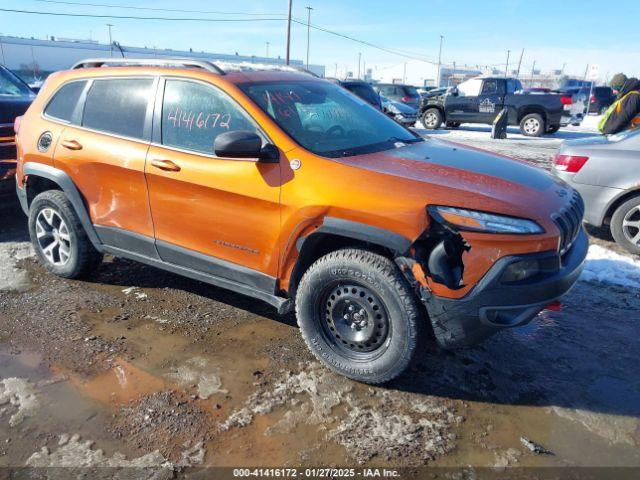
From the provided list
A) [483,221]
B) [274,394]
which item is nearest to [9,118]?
[274,394]

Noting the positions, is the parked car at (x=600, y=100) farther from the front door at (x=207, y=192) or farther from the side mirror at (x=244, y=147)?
the side mirror at (x=244, y=147)

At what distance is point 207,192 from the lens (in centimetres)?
325

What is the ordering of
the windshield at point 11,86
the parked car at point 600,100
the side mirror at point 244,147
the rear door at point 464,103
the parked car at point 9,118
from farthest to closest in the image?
1. the parked car at point 600,100
2. the rear door at point 464,103
3. the windshield at point 11,86
4. the parked car at point 9,118
5. the side mirror at point 244,147

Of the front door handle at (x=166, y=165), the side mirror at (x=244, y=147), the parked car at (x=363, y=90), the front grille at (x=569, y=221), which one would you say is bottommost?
the front grille at (x=569, y=221)

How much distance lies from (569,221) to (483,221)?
68 cm

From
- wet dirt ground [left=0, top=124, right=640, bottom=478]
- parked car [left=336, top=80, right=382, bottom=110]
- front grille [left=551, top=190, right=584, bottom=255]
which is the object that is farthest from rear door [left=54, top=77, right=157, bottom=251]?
parked car [left=336, top=80, right=382, bottom=110]

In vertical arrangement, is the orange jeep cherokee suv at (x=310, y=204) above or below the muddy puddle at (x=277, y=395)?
above

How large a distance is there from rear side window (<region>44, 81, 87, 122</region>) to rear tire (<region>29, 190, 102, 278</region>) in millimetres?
664

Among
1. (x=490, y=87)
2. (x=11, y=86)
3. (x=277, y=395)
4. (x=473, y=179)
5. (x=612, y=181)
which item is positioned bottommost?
(x=277, y=395)

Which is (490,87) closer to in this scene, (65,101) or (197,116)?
(65,101)

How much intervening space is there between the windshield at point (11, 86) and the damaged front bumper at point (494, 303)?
6874mm

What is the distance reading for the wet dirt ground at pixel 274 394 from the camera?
2.46 metres

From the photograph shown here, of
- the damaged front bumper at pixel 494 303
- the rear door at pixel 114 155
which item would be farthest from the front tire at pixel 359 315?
the rear door at pixel 114 155

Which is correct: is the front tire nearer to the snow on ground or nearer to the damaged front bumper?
the damaged front bumper
